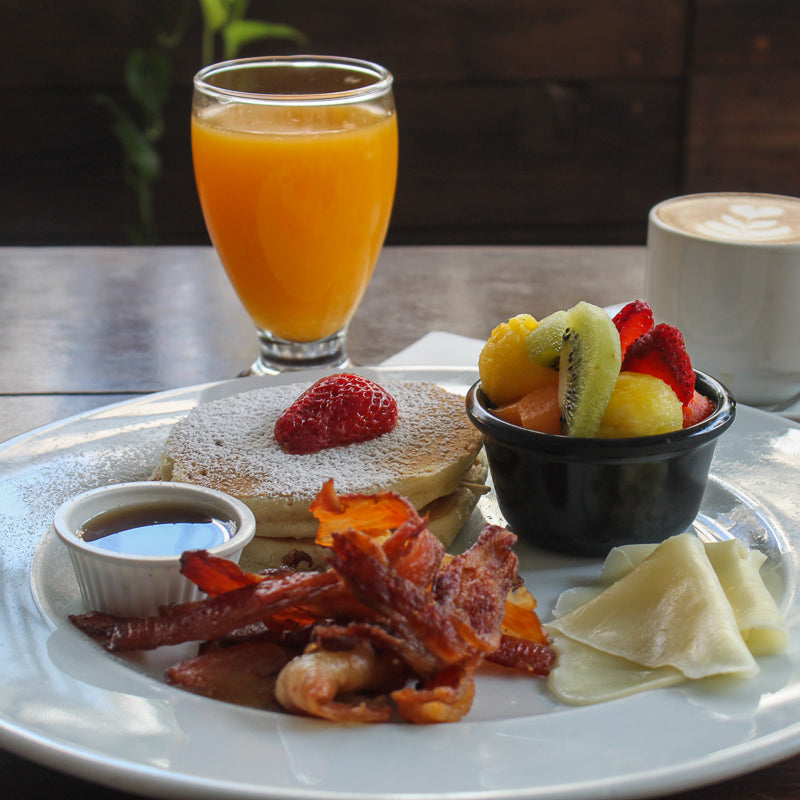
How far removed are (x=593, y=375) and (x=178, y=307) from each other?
55.9 inches

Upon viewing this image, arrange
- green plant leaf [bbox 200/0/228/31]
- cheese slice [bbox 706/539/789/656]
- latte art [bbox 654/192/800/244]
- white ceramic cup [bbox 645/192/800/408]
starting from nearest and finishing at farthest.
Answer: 1. cheese slice [bbox 706/539/789/656]
2. white ceramic cup [bbox 645/192/800/408]
3. latte art [bbox 654/192/800/244]
4. green plant leaf [bbox 200/0/228/31]

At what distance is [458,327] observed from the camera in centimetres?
223

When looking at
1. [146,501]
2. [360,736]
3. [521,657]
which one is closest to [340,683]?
[360,736]

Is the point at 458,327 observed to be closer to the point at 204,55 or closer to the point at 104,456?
the point at 104,456

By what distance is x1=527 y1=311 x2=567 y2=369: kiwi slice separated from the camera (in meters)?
1.28

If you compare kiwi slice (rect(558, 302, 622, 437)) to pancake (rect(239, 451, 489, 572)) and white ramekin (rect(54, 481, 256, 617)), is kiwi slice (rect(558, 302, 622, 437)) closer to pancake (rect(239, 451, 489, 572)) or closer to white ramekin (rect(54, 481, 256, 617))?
pancake (rect(239, 451, 489, 572))

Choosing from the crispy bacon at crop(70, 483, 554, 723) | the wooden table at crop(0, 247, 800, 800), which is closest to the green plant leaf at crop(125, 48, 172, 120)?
the wooden table at crop(0, 247, 800, 800)

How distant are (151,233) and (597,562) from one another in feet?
11.0

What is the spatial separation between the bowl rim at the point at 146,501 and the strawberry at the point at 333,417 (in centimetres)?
17

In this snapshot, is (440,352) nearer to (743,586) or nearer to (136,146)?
(743,586)

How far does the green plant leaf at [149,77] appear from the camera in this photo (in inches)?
151

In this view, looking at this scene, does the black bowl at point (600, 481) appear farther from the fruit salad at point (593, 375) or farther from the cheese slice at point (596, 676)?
the cheese slice at point (596, 676)

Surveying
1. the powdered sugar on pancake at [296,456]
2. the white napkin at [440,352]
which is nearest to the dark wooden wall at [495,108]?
the white napkin at [440,352]

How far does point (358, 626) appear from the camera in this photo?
3.15 feet
